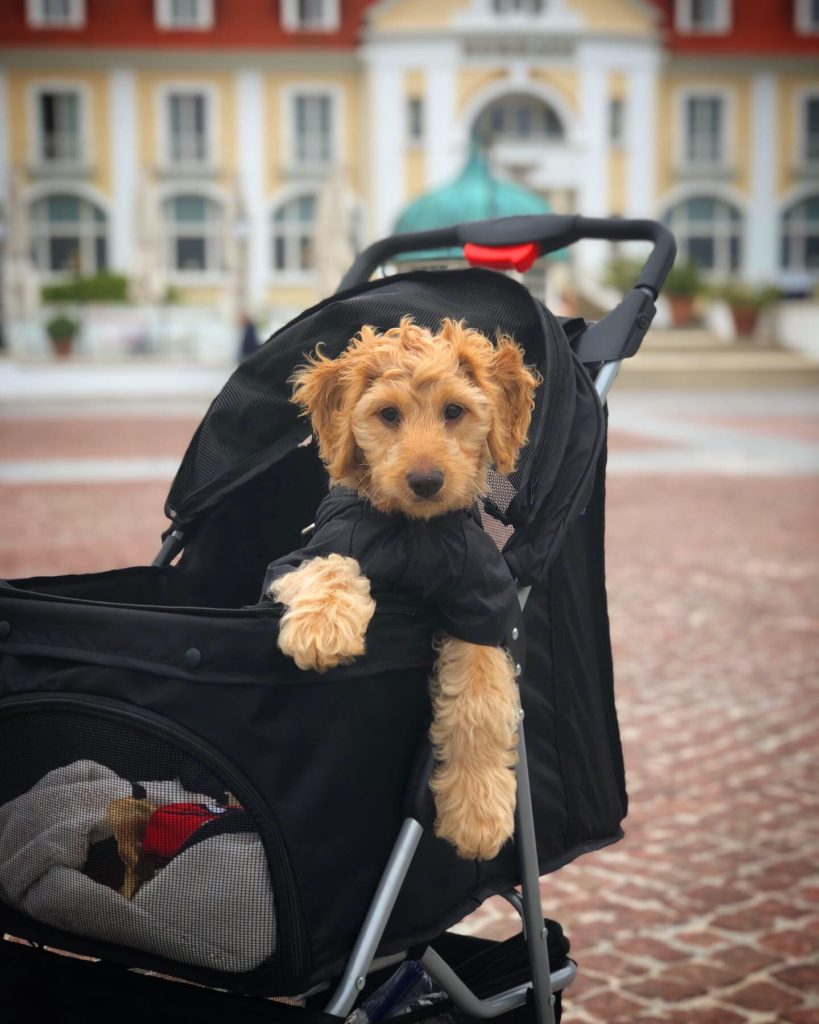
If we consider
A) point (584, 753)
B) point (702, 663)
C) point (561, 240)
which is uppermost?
point (561, 240)

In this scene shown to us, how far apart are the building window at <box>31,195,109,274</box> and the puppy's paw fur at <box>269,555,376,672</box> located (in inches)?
1903

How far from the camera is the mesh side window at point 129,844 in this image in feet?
6.63

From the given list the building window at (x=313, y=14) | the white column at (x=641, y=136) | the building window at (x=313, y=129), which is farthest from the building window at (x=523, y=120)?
the building window at (x=313, y=14)

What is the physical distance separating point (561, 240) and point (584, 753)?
3.78ft

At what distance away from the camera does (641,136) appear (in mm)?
47406

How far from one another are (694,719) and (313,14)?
4721 cm

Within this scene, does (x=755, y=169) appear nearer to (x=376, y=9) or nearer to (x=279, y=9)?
(x=376, y=9)

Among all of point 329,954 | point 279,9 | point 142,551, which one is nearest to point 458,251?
point 329,954

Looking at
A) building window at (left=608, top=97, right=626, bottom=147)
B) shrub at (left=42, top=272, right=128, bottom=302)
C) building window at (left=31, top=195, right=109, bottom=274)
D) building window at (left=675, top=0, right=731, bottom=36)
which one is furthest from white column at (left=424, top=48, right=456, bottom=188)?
shrub at (left=42, top=272, right=128, bottom=302)

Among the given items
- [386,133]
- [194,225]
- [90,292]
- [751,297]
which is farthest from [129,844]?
[194,225]

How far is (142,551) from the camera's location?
881 centimetres

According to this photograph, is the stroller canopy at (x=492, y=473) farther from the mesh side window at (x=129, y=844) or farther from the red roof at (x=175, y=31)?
the red roof at (x=175, y=31)

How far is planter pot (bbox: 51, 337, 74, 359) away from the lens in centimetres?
3247

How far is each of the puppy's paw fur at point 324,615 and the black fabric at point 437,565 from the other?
0.05 metres
